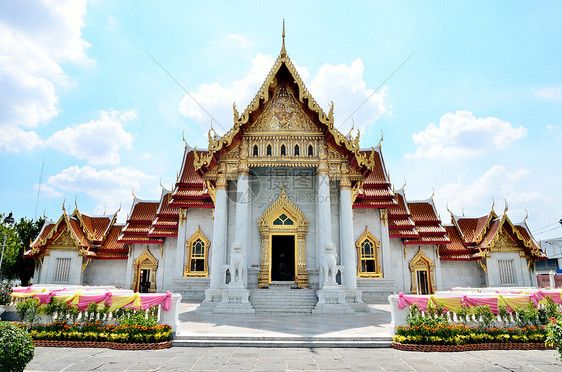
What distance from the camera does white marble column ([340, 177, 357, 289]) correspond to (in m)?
13.2

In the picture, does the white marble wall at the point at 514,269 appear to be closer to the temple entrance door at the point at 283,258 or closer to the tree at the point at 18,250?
the temple entrance door at the point at 283,258

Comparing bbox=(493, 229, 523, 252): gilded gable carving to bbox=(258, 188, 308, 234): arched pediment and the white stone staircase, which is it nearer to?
bbox=(258, 188, 308, 234): arched pediment

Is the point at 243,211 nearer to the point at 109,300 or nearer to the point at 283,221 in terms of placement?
the point at 283,221

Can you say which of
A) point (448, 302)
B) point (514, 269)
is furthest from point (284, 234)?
point (514, 269)

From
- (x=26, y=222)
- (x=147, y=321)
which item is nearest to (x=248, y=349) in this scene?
(x=147, y=321)

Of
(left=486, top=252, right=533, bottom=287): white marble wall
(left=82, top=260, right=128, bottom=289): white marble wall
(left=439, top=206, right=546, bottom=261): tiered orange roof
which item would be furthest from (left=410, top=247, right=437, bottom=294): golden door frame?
(left=82, top=260, right=128, bottom=289): white marble wall

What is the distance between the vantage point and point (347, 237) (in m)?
13.5

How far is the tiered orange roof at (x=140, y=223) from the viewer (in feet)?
65.2

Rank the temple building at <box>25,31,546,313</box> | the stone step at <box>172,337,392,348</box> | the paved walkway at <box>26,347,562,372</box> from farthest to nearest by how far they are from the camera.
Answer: the temple building at <box>25,31,546,313</box> < the stone step at <box>172,337,392,348</box> < the paved walkway at <box>26,347,562,372</box>

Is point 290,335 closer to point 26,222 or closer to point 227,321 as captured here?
point 227,321

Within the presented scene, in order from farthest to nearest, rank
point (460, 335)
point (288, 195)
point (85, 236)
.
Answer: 1. point (85, 236)
2. point (288, 195)
3. point (460, 335)

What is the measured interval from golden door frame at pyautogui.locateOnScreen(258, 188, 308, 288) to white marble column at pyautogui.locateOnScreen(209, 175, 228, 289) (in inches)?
64.1

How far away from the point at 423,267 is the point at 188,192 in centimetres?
1346

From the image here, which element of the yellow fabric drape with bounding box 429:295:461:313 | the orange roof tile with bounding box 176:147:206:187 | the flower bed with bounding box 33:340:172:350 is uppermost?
the orange roof tile with bounding box 176:147:206:187
